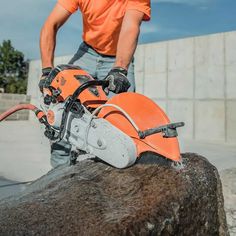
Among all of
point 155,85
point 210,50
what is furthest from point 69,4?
point 155,85

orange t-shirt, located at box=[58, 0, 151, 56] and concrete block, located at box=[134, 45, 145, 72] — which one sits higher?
concrete block, located at box=[134, 45, 145, 72]

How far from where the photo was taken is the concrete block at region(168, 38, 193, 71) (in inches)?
386

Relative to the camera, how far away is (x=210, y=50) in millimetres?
9375

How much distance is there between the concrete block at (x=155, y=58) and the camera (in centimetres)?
1034

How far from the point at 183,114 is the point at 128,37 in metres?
7.67

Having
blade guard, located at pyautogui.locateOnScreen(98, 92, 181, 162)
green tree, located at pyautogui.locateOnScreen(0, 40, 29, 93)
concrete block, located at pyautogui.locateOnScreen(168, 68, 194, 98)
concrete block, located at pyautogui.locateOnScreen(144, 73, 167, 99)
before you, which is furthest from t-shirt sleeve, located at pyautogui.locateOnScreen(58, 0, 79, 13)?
green tree, located at pyautogui.locateOnScreen(0, 40, 29, 93)

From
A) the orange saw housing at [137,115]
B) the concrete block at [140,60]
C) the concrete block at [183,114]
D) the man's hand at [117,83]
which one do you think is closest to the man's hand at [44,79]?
the orange saw housing at [137,115]

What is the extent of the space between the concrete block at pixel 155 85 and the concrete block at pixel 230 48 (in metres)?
1.70

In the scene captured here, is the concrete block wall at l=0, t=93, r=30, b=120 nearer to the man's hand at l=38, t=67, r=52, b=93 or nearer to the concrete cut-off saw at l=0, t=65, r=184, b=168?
the man's hand at l=38, t=67, r=52, b=93

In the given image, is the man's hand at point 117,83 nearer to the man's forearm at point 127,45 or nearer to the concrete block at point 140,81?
the man's forearm at point 127,45

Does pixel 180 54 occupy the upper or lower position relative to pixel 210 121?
upper

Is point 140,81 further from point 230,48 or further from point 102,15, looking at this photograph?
point 102,15

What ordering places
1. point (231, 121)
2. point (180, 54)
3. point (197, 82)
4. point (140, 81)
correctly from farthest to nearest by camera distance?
point (140, 81), point (180, 54), point (197, 82), point (231, 121)

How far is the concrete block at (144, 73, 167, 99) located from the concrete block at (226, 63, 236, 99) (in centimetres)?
167
